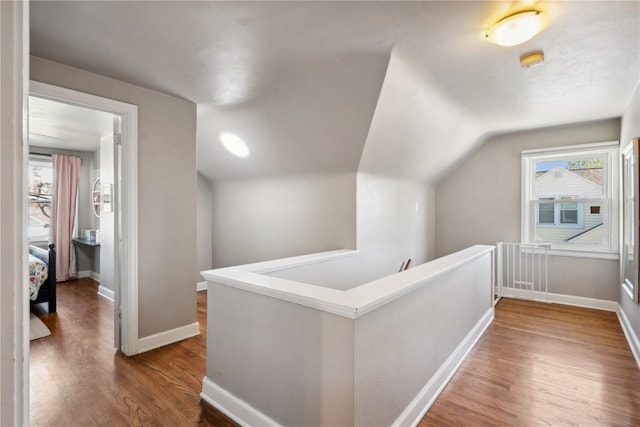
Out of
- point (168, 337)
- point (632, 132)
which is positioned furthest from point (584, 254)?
point (168, 337)

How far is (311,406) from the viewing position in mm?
1483

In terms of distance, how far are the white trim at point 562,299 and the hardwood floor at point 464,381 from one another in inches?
22.7

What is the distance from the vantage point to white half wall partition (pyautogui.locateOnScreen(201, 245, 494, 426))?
4.59 ft

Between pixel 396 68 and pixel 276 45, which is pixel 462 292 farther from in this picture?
pixel 276 45

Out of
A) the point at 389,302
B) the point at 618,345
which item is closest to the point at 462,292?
the point at 389,302

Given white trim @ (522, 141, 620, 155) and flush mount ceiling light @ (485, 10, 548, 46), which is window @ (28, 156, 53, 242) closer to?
flush mount ceiling light @ (485, 10, 548, 46)

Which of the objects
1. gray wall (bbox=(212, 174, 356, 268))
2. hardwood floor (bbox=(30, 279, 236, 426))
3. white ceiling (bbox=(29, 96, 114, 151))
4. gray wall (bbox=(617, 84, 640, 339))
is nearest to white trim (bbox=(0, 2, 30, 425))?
hardwood floor (bbox=(30, 279, 236, 426))

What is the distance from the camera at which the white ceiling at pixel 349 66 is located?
67.8 inches

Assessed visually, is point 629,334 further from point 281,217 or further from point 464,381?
point 281,217

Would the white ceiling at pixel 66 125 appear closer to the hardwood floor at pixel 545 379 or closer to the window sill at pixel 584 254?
the hardwood floor at pixel 545 379

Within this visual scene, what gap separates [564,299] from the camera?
415cm

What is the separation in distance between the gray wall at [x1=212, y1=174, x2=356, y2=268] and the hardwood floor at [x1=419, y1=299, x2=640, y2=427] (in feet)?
5.42

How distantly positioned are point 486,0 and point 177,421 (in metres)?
2.85

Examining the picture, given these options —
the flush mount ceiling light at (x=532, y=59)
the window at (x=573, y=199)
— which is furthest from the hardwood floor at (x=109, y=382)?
the window at (x=573, y=199)
